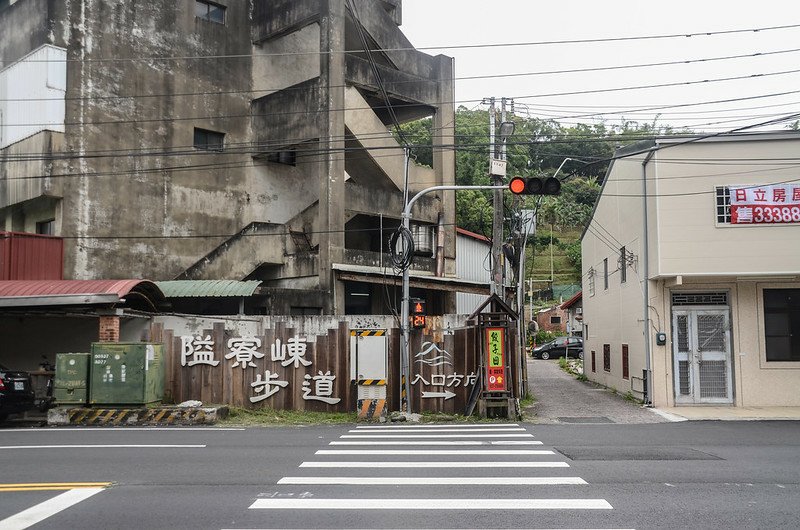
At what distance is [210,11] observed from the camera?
2670cm

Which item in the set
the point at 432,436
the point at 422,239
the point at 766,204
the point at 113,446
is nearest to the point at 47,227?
the point at 422,239

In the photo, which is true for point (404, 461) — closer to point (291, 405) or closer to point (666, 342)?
point (291, 405)

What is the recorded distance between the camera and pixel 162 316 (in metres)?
18.0

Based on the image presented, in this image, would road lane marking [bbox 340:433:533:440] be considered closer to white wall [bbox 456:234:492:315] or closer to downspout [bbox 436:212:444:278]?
downspout [bbox 436:212:444:278]

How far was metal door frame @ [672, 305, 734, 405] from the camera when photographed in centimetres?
1816

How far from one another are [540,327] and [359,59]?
39929 mm

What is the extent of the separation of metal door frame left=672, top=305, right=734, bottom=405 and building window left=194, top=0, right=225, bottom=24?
1965 cm

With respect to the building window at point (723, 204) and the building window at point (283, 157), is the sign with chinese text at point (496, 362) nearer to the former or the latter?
the building window at point (723, 204)

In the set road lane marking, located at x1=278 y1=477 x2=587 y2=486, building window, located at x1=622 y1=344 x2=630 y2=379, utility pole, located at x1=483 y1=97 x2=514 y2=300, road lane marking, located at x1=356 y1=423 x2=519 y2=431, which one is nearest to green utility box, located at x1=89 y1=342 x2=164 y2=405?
road lane marking, located at x1=356 y1=423 x2=519 y2=431

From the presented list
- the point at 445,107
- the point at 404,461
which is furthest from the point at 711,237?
the point at 445,107

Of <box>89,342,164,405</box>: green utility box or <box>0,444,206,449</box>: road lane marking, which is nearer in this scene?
<box>0,444,206,449</box>: road lane marking

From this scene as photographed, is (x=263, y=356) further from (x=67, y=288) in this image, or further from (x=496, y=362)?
(x=496, y=362)

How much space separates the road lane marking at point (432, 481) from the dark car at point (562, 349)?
1478 inches

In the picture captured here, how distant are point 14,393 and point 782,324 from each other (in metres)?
18.9
